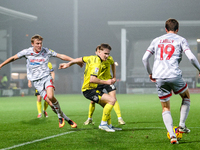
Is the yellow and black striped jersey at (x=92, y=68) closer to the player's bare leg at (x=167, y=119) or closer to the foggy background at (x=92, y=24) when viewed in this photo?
the player's bare leg at (x=167, y=119)

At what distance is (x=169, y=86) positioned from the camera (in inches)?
165

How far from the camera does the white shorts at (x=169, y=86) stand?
4.10 m

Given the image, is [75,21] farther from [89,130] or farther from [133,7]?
[89,130]

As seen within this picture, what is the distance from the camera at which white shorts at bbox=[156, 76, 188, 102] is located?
4.10 metres

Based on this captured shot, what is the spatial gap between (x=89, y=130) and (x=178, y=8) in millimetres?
27747

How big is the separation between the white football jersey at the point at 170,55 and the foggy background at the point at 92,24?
24954 millimetres

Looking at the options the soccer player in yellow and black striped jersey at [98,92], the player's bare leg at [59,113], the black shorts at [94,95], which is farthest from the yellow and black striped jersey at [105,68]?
the player's bare leg at [59,113]

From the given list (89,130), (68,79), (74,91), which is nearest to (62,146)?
(89,130)

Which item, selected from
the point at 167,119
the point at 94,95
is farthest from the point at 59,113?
the point at 167,119

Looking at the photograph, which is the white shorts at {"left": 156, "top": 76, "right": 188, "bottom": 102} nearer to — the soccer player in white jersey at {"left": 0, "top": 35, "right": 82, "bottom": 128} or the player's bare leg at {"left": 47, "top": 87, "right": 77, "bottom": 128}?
the player's bare leg at {"left": 47, "top": 87, "right": 77, "bottom": 128}

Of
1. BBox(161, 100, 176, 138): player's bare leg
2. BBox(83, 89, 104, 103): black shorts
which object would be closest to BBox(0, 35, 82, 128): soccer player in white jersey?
BBox(83, 89, 104, 103): black shorts

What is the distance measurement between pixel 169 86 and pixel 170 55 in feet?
1.50

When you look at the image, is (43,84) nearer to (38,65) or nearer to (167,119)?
(38,65)

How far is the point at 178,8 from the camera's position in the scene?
30734 mm
